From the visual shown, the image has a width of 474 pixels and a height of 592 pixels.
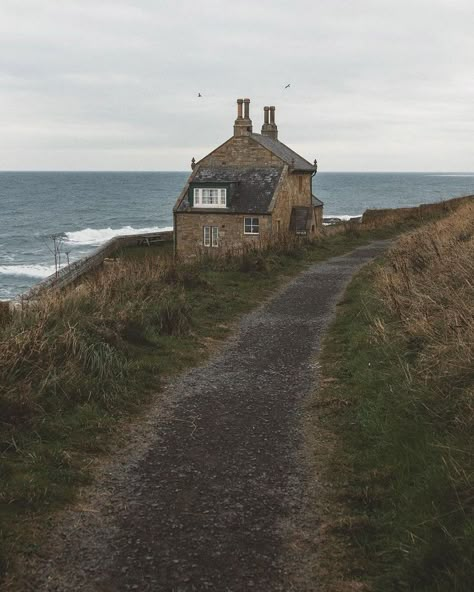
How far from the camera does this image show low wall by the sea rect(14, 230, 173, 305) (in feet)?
68.6

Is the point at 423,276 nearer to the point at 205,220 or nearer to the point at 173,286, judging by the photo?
the point at 173,286

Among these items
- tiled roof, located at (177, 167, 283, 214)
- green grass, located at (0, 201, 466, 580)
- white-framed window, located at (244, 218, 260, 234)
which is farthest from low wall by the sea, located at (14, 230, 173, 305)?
white-framed window, located at (244, 218, 260, 234)

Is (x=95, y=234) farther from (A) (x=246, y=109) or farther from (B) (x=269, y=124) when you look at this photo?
(A) (x=246, y=109)

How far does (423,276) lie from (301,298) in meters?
4.99

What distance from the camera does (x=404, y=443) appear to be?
6977 mm

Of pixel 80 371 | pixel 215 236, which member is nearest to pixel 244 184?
pixel 215 236

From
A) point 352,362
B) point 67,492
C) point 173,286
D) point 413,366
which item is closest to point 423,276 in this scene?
point 352,362

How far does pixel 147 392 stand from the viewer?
945cm

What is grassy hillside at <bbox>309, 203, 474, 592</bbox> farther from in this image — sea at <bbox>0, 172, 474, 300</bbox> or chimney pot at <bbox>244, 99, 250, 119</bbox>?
chimney pot at <bbox>244, 99, 250, 119</bbox>

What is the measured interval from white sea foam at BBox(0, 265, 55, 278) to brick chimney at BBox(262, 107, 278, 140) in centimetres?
1909

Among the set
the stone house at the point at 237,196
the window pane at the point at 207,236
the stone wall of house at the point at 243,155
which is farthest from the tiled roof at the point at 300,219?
the window pane at the point at 207,236

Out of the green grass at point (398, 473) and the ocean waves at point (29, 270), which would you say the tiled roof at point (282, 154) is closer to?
the ocean waves at point (29, 270)

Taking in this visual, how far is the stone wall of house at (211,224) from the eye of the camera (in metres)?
34.0

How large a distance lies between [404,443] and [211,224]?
95.6 feet
